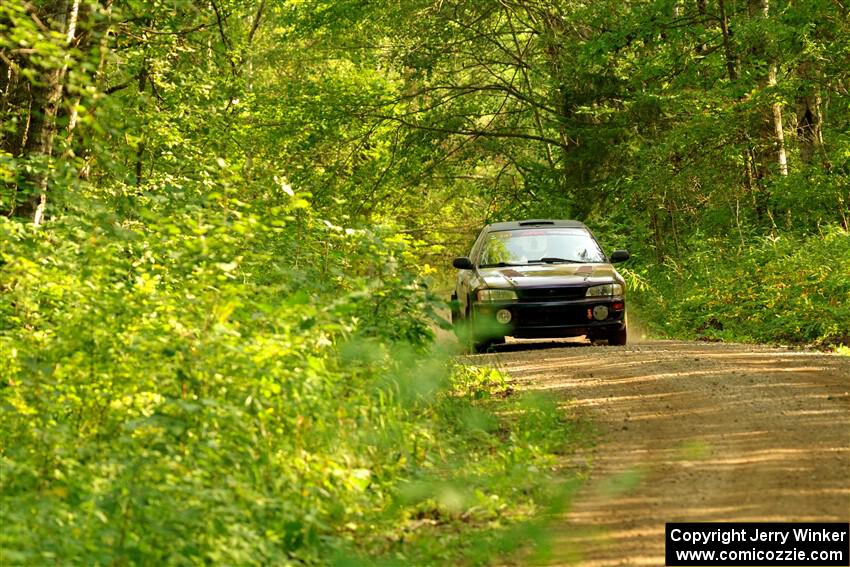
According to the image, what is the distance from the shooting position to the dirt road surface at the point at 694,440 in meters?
6.89

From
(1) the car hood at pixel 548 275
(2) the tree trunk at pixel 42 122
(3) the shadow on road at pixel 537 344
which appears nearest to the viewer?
(2) the tree trunk at pixel 42 122

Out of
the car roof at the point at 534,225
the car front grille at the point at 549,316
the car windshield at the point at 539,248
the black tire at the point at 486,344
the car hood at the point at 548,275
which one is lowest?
the black tire at the point at 486,344

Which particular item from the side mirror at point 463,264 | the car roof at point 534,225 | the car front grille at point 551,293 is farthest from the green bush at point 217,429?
the car roof at point 534,225

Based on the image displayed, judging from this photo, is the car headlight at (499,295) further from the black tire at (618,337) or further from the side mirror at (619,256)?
the side mirror at (619,256)

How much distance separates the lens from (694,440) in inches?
356

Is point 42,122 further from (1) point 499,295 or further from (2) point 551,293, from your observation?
(2) point 551,293

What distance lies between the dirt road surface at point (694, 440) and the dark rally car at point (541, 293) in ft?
3.81

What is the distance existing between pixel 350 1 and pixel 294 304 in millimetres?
21342

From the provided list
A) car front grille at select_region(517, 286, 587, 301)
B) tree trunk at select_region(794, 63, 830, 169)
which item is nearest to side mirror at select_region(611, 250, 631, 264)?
car front grille at select_region(517, 286, 587, 301)

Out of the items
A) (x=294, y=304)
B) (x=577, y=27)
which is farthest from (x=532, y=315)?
(x=577, y=27)

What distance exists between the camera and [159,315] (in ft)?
28.8

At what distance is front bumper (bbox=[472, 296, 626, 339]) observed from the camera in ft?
50.9

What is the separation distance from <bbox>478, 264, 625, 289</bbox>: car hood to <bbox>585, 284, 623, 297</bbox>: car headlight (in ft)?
0.23

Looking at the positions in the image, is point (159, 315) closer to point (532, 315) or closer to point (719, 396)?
point (719, 396)
